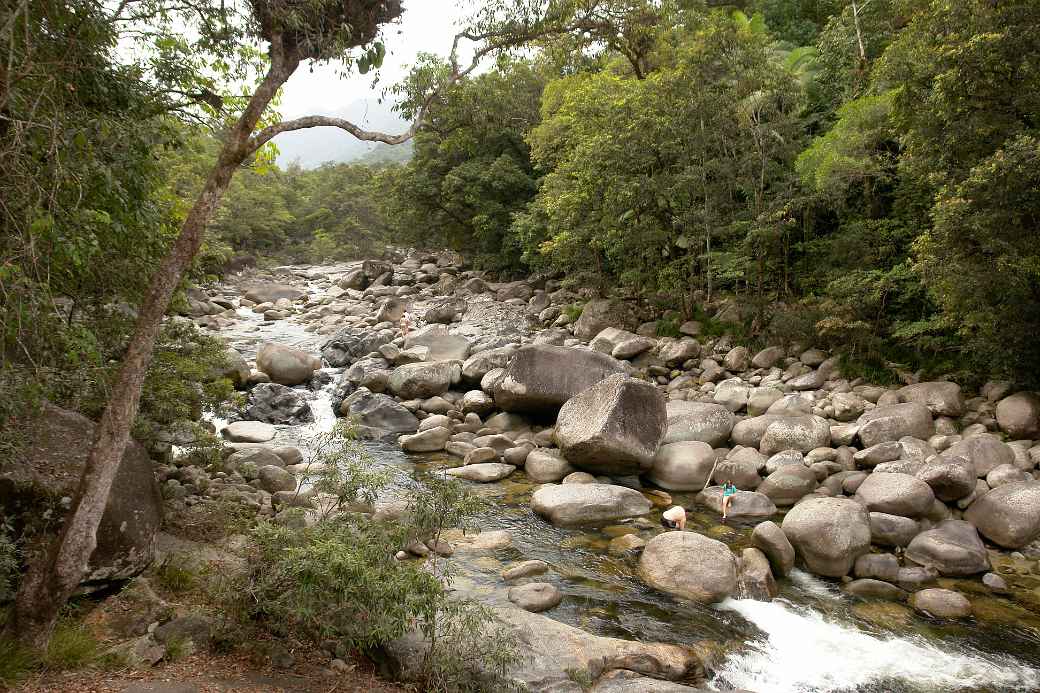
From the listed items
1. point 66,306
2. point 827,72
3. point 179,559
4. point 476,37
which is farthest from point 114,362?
point 827,72

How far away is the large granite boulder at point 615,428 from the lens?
43.6 ft

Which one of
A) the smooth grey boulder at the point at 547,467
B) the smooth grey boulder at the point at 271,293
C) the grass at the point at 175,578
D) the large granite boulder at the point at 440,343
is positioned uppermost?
the smooth grey boulder at the point at 271,293

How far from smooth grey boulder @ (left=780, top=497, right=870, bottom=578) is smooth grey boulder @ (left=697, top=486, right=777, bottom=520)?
1441 mm

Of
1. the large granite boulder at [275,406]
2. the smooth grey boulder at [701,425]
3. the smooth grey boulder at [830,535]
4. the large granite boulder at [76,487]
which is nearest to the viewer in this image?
the large granite boulder at [76,487]

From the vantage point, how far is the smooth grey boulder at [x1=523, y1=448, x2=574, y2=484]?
45.4ft

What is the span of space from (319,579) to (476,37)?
648cm

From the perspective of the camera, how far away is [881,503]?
36.3ft

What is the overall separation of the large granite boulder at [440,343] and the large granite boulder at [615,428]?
8.47 metres

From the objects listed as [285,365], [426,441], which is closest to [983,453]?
[426,441]

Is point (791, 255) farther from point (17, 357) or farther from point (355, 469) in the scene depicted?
point (17, 357)

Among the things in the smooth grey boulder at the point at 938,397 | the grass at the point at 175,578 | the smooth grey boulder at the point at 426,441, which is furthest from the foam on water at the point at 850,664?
the smooth grey boulder at the point at 426,441

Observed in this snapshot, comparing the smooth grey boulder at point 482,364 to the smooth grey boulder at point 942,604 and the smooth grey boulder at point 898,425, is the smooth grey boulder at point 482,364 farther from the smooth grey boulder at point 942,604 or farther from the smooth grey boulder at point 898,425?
the smooth grey boulder at point 942,604

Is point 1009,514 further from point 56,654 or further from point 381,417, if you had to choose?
point 381,417

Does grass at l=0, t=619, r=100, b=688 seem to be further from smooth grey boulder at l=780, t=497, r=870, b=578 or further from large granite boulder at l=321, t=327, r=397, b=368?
large granite boulder at l=321, t=327, r=397, b=368
